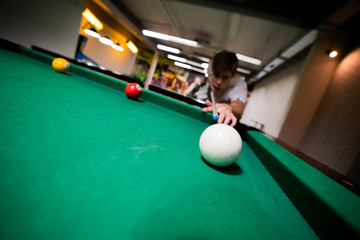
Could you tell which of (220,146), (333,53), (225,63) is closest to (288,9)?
(333,53)

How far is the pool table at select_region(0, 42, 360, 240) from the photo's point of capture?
30cm

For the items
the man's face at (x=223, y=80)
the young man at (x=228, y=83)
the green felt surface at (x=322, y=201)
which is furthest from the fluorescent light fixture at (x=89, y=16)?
the green felt surface at (x=322, y=201)

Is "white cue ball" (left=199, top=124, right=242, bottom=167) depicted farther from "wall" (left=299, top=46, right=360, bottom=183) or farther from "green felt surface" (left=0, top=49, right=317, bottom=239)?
"wall" (left=299, top=46, right=360, bottom=183)

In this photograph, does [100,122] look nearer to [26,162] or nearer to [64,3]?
[26,162]

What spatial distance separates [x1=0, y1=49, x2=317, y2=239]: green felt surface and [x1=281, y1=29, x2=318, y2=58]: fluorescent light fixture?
176 inches

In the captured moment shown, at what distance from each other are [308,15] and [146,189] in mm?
4736

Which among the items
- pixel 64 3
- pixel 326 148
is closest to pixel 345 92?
pixel 326 148

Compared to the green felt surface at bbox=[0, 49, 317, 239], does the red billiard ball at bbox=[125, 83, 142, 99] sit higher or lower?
higher

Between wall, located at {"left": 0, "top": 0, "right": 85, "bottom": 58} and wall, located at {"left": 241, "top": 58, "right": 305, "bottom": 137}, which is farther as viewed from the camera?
wall, located at {"left": 241, "top": 58, "right": 305, "bottom": 137}

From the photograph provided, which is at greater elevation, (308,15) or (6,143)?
(308,15)

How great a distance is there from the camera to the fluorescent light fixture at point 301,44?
141 inches

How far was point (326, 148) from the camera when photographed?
3.31 metres

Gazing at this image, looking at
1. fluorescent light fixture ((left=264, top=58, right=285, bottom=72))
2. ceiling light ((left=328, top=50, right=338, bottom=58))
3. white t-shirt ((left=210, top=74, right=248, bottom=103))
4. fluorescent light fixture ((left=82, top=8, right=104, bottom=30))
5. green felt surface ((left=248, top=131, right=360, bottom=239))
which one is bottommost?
green felt surface ((left=248, top=131, right=360, bottom=239))

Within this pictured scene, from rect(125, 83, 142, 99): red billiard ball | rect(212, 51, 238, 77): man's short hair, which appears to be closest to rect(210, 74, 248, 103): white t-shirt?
rect(212, 51, 238, 77): man's short hair
